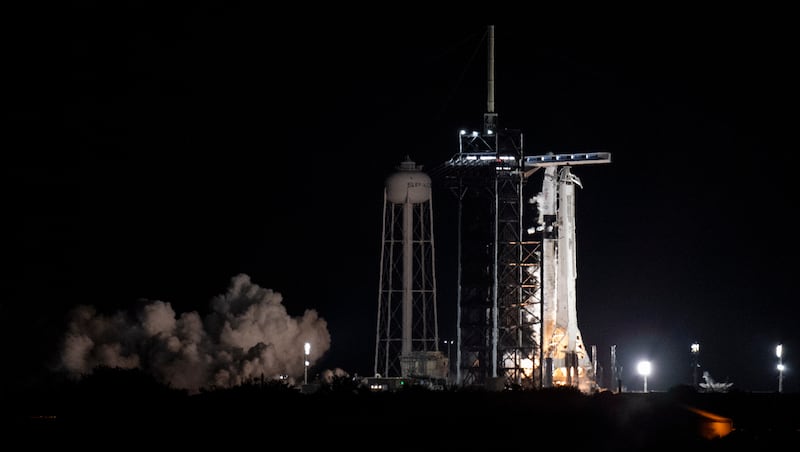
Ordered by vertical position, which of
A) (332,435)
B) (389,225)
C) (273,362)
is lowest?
(332,435)

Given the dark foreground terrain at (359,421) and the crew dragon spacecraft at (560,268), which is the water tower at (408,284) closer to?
the crew dragon spacecraft at (560,268)

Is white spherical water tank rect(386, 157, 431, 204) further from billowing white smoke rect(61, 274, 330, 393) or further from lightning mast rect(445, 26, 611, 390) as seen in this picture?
billowing white smoke rect(61, 274, 330, 393)

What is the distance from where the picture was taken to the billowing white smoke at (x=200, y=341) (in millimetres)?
67312

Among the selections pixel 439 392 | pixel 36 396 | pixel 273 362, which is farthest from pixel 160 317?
pixel 439 392

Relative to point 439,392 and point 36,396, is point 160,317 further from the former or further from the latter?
point 439,392

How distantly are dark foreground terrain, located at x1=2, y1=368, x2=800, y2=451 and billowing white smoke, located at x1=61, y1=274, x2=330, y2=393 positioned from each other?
838 inches

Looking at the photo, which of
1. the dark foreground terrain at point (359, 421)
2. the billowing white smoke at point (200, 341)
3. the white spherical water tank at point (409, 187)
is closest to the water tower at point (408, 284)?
the white spherical water tank at point (409, 187)

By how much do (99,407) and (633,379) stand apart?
54995mm

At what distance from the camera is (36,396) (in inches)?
1875

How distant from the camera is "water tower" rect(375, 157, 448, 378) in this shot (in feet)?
222

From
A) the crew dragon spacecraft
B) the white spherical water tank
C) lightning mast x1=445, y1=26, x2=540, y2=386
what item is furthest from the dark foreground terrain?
the crew dragon spacecraft

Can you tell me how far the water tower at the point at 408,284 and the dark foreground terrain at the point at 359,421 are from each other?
2146 centimetres

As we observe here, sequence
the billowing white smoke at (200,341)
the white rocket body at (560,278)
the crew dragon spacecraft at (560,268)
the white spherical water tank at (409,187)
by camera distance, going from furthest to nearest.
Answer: the white rocket body at (560,278) < the crew dragon spacecraft at (560,268) < the white spherical water tank at (409,187) < the billowing white smoke at (200,341)

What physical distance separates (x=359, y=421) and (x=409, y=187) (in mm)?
31315
